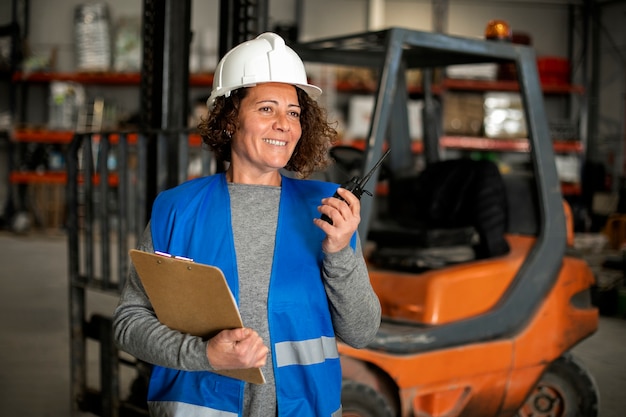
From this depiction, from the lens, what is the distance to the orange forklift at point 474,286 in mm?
3182

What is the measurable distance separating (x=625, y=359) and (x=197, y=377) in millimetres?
4060

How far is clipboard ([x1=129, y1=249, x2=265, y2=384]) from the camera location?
1.57 m

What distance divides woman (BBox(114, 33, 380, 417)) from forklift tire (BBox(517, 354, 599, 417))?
2201 mm

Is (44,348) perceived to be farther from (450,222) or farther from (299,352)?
(299,352)

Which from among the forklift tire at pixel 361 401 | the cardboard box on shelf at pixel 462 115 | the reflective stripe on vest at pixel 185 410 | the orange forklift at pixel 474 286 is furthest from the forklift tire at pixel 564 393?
the cardboard box on shelf at pixel 462 115

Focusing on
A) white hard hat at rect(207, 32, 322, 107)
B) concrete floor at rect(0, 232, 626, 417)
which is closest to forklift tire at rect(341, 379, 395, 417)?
concrete floor at rect(0, 232, 626, 417)

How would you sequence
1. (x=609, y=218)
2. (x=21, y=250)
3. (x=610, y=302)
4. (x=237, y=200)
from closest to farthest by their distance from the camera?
(x=237, y=200)
(x=610, y=302)
(x=21, y=250)
(x=609, y=218)

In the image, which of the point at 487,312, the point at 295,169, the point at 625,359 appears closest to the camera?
the point at 295,169

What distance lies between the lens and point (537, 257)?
11.7 ft

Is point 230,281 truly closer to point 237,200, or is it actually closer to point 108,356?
point 237,200

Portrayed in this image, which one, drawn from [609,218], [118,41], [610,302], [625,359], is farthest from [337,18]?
[625,359]

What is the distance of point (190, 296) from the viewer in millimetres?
1648

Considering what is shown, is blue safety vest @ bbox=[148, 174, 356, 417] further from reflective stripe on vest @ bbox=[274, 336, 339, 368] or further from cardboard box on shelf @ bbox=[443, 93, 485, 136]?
cardboard box on shelf @ bbox=[443, 93, 485, 136]

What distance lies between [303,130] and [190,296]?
636mm
